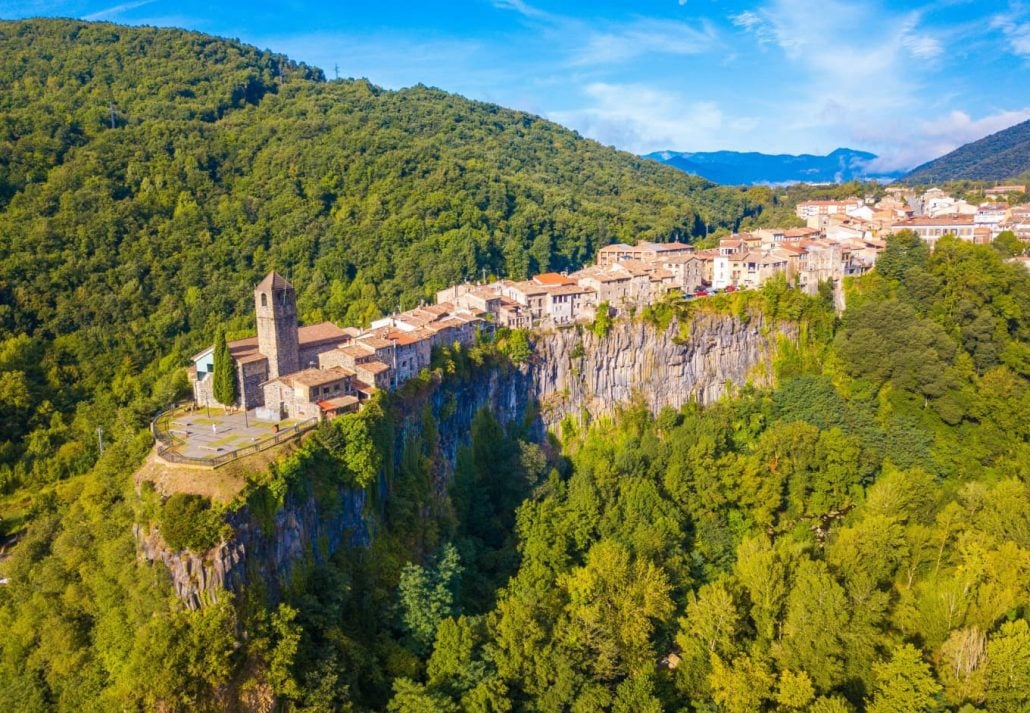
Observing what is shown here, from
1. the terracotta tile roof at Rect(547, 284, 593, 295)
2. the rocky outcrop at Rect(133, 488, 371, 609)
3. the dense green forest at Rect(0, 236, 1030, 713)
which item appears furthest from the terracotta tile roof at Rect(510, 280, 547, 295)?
the rocky outcrop at Rect(133, 488, 371, 609)

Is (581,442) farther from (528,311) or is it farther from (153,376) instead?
(153,376)

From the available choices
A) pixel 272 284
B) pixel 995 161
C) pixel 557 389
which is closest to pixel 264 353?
pixel 272 284

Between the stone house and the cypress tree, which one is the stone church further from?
the stone house

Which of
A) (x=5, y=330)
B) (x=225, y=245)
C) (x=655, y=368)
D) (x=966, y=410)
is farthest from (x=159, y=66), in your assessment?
(x=966, y=410)

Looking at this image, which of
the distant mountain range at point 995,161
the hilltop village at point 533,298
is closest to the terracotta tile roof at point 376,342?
the hilltop village at point 533,298

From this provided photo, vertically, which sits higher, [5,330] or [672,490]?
[5,330]
